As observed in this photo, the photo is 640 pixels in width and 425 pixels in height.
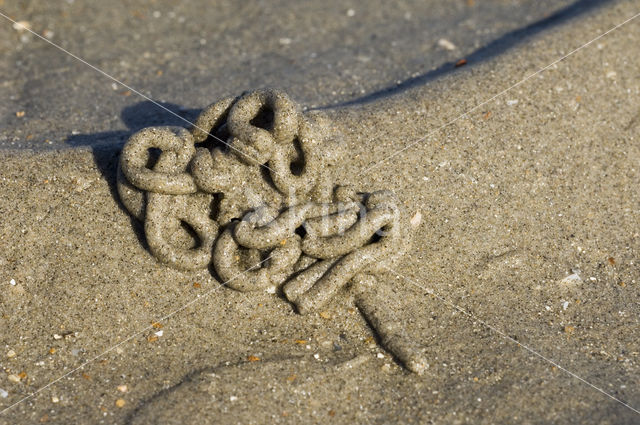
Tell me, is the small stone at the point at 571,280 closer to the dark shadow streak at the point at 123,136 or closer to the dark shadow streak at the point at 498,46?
the dark shadow streak at the point at 498,46

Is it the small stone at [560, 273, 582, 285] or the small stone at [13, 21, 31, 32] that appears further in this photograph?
the small stone at [13, 21, 31, 32]

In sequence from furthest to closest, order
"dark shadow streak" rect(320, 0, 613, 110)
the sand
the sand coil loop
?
1. "dark shadow streak" rect(320, 0, 613, 110)
2. the sand coil loop
3. the sand

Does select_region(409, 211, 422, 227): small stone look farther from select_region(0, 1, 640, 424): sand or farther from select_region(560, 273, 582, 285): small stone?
select_region(560, 273, 582, 285): small stone

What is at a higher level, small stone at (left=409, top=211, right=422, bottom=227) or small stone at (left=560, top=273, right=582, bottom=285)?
small stone at (left=409, top=211, right=422, bottom=227)

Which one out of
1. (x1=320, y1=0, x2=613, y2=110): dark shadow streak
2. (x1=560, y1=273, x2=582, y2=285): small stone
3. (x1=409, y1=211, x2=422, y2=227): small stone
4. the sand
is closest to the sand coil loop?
the sand

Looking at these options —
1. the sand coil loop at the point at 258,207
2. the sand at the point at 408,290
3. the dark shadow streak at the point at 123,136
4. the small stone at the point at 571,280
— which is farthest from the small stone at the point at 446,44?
the small stone at the point at 571,280

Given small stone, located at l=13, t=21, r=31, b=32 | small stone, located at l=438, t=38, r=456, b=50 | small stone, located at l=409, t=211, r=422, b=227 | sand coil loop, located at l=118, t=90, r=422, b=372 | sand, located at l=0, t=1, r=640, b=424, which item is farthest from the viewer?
small stone, located at l=13, t=21, r=31, b=32
